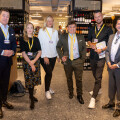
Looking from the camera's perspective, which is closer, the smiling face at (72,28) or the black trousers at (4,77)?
the black trousers at (4,77)

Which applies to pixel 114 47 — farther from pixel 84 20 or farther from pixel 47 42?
pixel 84 20

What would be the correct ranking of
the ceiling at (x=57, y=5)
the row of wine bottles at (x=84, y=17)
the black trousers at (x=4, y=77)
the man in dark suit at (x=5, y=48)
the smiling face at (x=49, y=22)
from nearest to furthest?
the man in dark suit at (x=5, y=48)
the black trousers at (x=4, y=77)
the smiling face at (x=49, y=22)
the row of wine bottles at (x=84, y=17)
the ceiling at (x=57, y=5)

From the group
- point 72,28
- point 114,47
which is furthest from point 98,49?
point 72,28

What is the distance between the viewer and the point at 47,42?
319cm

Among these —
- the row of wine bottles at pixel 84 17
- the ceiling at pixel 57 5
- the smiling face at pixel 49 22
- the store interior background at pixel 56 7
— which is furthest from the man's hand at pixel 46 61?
the ceiling at pixel 57 5

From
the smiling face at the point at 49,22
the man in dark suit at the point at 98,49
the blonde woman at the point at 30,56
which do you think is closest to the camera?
the blonde woman at the point at 30,56

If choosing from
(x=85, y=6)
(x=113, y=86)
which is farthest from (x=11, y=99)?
(x=85, y=6)

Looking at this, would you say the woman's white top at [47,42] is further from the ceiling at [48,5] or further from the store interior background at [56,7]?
the ceiling at [48,5]

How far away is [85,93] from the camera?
3.75m

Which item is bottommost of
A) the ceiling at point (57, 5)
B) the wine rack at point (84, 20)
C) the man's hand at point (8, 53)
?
the man's hand at point (8, 53)

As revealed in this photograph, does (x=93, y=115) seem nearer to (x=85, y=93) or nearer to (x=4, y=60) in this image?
(x=85, y=93)

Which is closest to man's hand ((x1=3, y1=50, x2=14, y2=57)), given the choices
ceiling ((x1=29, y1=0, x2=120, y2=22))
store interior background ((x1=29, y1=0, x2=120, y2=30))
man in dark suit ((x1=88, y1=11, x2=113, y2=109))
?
man in dark suit ((x1=88, y1=11, x2=113, y2=109))

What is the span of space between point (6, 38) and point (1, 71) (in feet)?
1.85

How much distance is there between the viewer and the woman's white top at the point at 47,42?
10.4ft
